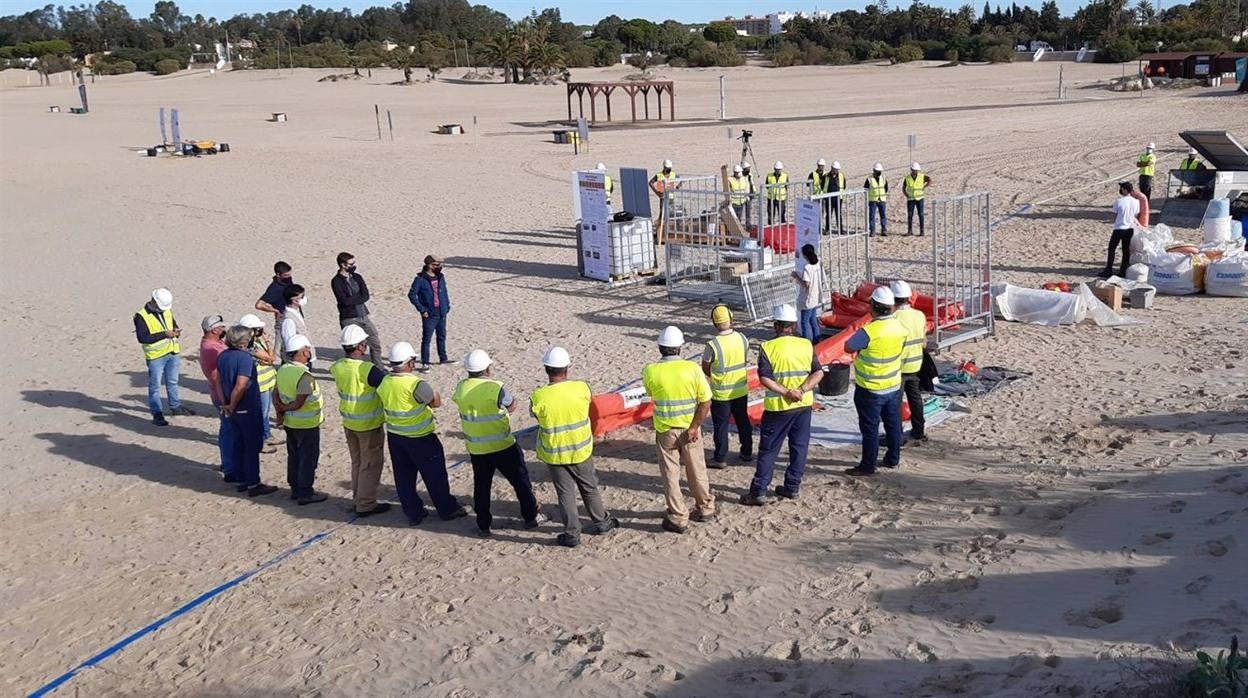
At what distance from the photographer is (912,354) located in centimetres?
974

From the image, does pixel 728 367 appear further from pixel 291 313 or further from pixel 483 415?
pixel 291 313

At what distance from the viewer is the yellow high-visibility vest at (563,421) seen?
8055 mm

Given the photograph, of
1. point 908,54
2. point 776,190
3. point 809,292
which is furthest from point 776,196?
point 908,54

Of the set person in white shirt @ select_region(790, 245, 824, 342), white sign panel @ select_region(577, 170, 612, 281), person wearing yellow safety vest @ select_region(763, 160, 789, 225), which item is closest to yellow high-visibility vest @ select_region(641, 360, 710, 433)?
person in white shirt @ select_region(790, 245, 824, 342)

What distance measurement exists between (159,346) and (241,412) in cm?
278

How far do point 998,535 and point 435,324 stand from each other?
800 centimetres

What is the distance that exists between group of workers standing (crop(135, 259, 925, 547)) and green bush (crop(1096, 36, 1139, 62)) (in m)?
66.4

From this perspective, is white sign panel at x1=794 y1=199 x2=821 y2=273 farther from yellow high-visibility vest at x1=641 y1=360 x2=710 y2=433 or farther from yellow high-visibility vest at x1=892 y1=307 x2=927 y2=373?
yellow high-visibility vest at x1=641 y1=360 x2=710 y2=433

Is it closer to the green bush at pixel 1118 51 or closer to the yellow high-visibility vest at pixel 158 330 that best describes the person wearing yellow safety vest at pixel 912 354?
the yellow high-visibility vest at pixel 158 330

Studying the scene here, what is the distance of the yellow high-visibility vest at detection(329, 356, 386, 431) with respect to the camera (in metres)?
8.97

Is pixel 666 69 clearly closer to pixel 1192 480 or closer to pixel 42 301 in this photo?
pixel 42 301

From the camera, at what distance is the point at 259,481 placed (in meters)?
10.3

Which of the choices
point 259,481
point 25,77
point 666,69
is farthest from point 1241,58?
point 25,77

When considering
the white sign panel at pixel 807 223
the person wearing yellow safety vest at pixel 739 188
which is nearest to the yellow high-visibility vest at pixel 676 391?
the white sign panel at pixel 807 223
